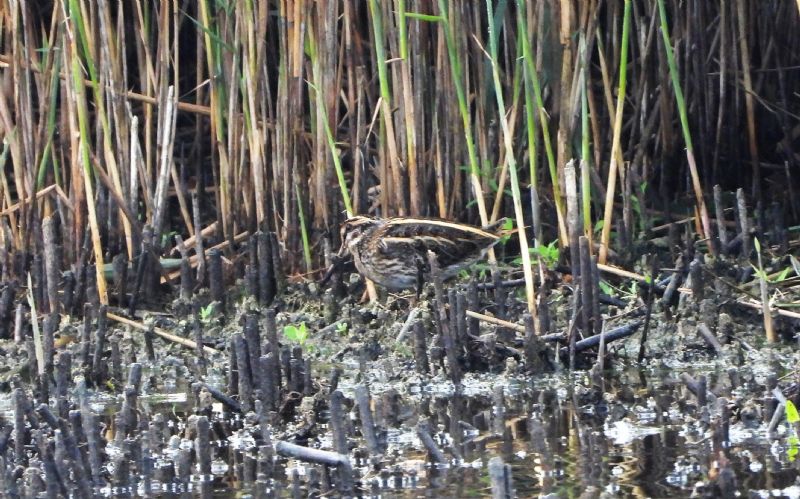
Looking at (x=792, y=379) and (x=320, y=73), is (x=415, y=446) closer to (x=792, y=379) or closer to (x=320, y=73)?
(x=792, y=379)

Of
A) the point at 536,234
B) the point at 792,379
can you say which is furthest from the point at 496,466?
the point at 536,234

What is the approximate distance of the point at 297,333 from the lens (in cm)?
641

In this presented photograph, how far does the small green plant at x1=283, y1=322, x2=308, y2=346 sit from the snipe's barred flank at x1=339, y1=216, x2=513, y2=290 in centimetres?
41

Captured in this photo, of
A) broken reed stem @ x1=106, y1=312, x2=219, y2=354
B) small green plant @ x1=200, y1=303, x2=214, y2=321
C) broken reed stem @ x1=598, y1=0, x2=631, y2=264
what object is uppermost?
broken reed stem @ x1=598, y1=0, x2=631, y2=264

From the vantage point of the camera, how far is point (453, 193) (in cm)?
689

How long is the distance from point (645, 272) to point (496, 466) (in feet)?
11.4

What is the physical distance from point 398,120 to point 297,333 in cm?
106

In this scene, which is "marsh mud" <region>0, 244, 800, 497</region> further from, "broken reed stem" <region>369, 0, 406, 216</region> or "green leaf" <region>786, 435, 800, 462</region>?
"broken reed stem" <region>369, 0, 406, 216</region>

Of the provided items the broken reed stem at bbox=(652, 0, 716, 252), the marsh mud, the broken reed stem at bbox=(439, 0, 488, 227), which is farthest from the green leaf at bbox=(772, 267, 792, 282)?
the broken reed stem at bbox=(439, 0, 488, 227)

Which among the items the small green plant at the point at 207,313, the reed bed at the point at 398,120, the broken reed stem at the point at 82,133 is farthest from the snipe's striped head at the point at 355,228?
the broken reed stem at the point at 82,133

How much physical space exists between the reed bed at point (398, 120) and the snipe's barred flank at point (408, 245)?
0.54 ft

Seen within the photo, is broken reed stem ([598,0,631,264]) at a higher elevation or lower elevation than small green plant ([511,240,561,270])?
higher

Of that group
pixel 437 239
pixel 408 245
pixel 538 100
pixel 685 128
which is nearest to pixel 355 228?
pixel 408 245

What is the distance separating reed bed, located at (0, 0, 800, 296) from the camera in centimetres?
648
